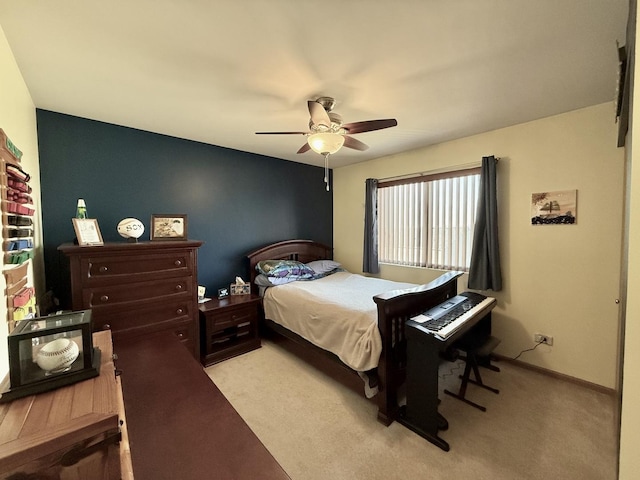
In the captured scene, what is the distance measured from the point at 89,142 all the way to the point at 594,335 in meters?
4.90

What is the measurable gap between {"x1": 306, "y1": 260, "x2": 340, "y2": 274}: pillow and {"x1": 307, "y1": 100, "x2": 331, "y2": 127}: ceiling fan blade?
2320 mm

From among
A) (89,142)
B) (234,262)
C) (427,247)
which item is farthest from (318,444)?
(89,142)

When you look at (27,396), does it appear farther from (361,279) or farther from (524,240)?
(524,240)

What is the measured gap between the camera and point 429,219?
345 centimetres

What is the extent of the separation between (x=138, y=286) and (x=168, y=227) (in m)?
0.60

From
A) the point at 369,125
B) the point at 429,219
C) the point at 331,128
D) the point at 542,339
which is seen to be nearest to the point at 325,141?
the point at 331,128

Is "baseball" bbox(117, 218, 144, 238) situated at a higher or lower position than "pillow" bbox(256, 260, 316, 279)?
higher

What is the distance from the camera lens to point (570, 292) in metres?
2.45

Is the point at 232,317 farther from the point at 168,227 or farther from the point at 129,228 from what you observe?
the point at 129,228

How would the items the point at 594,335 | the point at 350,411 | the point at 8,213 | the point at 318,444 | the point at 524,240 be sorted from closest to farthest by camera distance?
the point at 8,213, the point at 318,444, the point at 350,411, the point at 594,335, the point at 524,240

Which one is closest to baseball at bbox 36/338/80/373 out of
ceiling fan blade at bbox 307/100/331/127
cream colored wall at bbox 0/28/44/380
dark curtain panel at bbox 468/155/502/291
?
cream colored wall at bbox 0/28/44/380

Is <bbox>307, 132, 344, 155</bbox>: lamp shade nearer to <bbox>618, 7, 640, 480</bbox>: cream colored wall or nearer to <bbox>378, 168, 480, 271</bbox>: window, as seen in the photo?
<bbox>618, 7, 640, 480</bbox>: cream colored wall

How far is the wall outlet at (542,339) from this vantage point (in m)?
2.57

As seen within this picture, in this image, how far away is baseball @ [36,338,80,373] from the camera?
2.76ft
